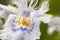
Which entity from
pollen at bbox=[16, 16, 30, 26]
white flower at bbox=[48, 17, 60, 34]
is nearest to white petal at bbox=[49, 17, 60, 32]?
white flower at bbox=[48, 17, 60, 34]

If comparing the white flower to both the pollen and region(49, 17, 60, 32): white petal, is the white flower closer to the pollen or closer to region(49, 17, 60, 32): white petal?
region(49, 17, 60, 32): white petal

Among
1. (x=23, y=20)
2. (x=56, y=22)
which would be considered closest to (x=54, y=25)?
(x=56, y=22)

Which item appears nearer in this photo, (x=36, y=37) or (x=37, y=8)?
(x=36, y=37)

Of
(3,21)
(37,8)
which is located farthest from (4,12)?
(37,8)

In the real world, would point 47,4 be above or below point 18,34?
above

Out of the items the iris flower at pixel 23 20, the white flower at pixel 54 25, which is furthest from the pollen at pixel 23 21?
the white flower at pixel 54 25

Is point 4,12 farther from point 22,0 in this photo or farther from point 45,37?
point 45,37

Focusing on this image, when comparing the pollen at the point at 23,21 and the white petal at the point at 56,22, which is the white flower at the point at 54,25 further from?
the pollen at the point at 23,21

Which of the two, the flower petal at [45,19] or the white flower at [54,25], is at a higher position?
the flower petal at [45,19]
